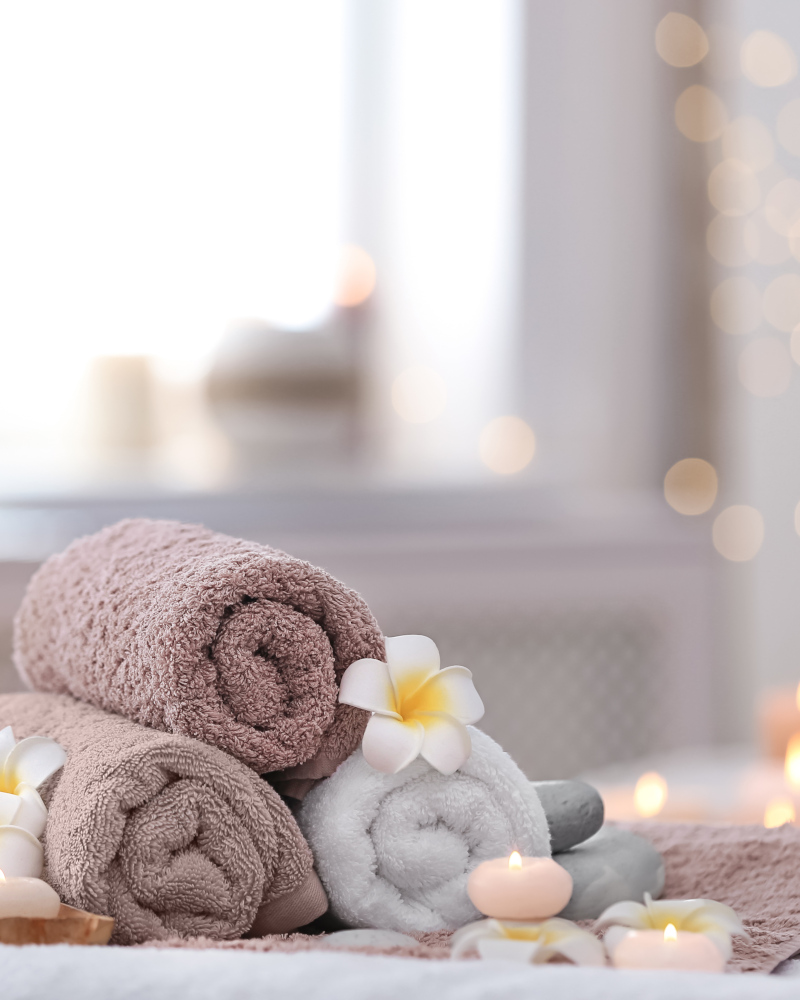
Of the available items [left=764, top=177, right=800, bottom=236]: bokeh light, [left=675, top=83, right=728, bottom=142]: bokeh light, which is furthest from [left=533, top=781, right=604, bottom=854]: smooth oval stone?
[left=675, top=83, right=728, bottom=142]: bokeh light

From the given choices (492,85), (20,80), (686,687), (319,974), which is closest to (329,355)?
(492,85)

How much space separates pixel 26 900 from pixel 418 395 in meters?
1.51

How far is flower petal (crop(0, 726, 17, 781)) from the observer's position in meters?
0.42

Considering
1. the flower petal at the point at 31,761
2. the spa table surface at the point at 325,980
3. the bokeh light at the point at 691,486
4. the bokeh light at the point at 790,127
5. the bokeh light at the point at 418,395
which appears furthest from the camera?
the bokeh light at the point at 418,395

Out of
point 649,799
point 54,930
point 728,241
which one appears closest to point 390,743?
point 54,930

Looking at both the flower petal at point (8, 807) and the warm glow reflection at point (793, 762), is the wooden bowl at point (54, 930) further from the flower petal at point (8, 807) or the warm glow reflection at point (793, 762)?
the warm glow reflection at point (793, 762)

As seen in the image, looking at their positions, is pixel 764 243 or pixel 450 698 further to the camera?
pixel 764 243

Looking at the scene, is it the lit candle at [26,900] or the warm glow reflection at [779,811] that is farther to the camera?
the warm glow reflection at [779,811]

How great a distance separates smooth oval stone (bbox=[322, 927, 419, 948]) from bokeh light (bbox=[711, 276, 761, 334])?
143 cm

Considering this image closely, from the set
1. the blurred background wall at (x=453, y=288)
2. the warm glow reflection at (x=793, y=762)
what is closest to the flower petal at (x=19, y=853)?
the warm glow reflection at (x=793, y=762)

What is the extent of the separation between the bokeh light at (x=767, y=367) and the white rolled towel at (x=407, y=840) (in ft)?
4.40

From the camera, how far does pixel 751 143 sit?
1.65 metres

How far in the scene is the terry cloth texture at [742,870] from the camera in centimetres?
44

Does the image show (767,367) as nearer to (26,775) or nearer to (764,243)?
(764,243)
